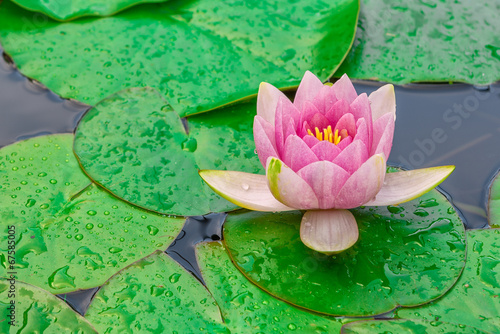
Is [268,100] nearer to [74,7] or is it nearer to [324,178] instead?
[324,178]

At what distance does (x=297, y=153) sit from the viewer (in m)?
1.80

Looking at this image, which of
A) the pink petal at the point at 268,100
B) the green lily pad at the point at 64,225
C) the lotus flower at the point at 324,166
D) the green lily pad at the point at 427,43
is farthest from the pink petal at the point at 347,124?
the green lily pad at the point at 427,43

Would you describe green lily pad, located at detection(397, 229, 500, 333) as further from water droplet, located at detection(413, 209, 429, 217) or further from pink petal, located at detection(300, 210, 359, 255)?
pink petal, located at detection(300, 210, 359, 255)

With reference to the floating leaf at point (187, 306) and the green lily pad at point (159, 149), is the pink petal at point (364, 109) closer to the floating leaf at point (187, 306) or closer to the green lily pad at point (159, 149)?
the green lily pad at point (159, 149)

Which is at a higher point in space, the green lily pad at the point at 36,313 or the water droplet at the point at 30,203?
the water droplet at the point at 30,203

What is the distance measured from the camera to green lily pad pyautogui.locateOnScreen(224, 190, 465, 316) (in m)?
1.83

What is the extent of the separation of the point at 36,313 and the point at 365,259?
4.58 ft

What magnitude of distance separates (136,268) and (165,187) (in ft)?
1.47

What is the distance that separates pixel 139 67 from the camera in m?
2.76

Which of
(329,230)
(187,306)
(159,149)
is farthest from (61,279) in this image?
(329,230)

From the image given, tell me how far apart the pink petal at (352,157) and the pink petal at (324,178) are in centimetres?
5

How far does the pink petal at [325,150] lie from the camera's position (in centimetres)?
178

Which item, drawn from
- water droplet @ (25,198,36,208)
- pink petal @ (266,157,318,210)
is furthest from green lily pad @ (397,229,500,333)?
water droplet @ (25,198,36,208)

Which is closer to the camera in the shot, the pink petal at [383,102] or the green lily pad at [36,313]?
the green lily pad at [36,313]
